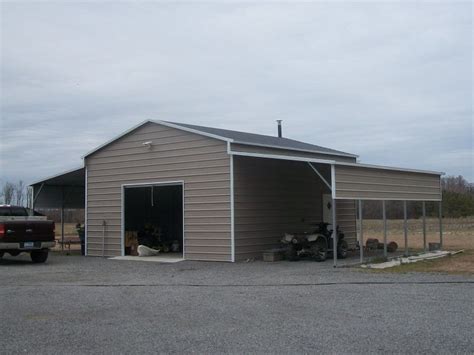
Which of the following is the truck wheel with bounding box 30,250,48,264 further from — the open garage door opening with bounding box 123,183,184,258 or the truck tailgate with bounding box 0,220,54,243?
the open garage door opening with bounding box 123,183,184,258

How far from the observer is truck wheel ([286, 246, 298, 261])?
1631 centimetres

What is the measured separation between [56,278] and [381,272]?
24.3ft

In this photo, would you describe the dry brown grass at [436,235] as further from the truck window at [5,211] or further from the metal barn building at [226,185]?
the truck window at [5,211]

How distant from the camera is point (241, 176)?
642 inches

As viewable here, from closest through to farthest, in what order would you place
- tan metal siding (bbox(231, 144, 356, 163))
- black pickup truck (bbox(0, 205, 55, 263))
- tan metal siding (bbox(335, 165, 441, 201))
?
tan metal siding (bbox(335, 165, 441, 201))
black pickup truck (bbox(0, 205, 55, 263))
tan metal siding (bbox(231, 144, 356, 163))

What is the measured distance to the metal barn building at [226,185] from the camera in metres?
15.9

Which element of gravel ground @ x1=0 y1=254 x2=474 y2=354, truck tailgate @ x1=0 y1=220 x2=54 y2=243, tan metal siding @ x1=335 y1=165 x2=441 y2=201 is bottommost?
gravel ground @ x1=0 y1=254 x2=474 y2=354

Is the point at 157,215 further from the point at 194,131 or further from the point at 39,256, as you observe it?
the point at 194,131

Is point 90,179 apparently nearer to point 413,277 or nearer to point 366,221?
point 413,277

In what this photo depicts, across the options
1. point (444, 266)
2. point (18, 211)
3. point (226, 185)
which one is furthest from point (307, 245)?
point (18, 211)

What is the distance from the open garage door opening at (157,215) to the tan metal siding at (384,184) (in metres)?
8.29

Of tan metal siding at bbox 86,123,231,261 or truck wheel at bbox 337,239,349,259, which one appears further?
truck wheel at bbox 337,239,349,259

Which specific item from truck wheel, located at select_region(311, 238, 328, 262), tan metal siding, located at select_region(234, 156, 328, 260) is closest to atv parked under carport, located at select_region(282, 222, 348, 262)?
truck wheel, located at select_region(311, 238, 328, 262)

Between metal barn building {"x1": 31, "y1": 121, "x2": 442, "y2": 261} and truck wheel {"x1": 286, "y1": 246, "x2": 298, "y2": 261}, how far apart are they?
91 cm
